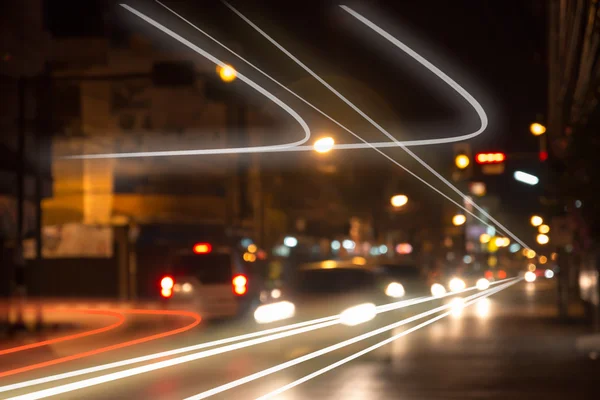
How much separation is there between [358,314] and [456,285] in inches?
1082

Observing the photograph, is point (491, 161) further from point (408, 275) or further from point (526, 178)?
point (408, 275)

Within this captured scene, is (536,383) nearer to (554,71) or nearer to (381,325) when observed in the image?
(381,325)

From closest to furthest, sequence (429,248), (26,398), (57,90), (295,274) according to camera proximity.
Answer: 1. (26,398)
2. (295,274)
3. (57,90)
4. (429,248)

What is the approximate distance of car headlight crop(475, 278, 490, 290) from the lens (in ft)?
184

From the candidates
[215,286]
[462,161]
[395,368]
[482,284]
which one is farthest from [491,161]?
[482,284]

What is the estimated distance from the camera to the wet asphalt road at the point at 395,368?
13.3 m

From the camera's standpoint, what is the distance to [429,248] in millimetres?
80188

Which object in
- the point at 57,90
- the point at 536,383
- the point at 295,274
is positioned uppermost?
the point at 57,90

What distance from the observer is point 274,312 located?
24.3 meters

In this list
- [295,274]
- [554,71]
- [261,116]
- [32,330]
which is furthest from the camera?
[261,116]

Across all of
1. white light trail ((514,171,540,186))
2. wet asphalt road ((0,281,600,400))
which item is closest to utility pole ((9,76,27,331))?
wet asphalt road ((0,281,600,400))

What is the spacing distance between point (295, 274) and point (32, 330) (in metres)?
6.50

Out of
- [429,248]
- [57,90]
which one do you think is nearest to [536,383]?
[57,90]

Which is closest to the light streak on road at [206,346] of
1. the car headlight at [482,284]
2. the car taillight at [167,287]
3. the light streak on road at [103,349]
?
the light streak on road at [103,349]
